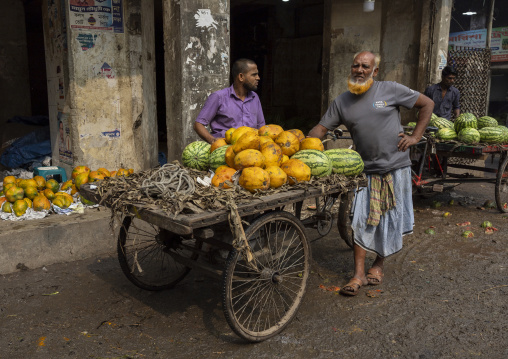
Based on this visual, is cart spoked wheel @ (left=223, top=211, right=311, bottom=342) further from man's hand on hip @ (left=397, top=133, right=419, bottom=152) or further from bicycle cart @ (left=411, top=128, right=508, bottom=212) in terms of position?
bicycle cart @ (left=411, top=128, right=508, bottom=212)

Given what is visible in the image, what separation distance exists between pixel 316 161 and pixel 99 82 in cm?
414

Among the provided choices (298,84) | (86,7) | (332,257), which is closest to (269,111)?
(298,84)

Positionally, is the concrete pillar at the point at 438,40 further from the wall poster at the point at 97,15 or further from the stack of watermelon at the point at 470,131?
the wall poster at the point at 97,15

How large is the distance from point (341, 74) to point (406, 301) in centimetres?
619

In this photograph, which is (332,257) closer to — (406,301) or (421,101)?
(406,301)

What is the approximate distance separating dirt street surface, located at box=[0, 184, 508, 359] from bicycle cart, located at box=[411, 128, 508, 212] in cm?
184

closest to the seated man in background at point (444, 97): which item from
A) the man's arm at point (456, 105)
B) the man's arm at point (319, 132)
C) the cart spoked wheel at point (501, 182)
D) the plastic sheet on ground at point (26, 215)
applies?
the man's arm at point (456, 105)

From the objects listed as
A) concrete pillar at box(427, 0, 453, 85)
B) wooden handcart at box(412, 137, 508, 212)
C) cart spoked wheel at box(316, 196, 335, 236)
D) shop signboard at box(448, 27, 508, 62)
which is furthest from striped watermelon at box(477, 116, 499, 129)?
shop signboard at box(448, 27, 508, 62)

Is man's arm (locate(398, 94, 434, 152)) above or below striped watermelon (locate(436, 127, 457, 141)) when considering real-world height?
above

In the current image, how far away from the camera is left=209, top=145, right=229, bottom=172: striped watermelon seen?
3.47 metres

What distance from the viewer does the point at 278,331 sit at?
10.6 feet

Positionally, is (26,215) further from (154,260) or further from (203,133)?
(203,133)

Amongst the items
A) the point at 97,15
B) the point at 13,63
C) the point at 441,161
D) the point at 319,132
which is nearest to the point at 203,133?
the point at 319,132

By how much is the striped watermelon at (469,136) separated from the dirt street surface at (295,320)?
2129 millimetres
